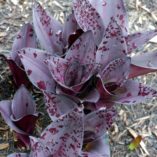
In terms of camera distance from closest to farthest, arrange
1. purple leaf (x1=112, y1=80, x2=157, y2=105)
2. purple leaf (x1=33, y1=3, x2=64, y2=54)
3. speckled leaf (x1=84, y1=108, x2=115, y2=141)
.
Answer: speckled leaf (x1=84, y1=108, x2=115, y2=141) → purple leaf (x1=112, y1=80, x2=157, y2=105) → purple leaf (x1=33, y1=3, x2=64, y2=54)

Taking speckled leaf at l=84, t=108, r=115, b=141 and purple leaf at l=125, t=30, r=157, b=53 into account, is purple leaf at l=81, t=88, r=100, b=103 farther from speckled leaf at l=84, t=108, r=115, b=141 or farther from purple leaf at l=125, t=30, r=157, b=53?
purple leaf at l=125, t=30, r=157, b=53

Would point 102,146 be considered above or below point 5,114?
below

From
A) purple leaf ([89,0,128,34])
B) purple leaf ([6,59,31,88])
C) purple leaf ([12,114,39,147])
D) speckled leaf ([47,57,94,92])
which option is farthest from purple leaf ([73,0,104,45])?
purple leaf ([12,114,39,147])

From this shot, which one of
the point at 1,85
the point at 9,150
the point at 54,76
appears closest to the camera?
the point at 54,76

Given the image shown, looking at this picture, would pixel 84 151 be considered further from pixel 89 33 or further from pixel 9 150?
pixel 89 33

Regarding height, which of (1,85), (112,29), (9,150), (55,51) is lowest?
(9,150)

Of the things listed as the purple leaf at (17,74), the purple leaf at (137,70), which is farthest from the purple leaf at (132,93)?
the purple leaf at (17,74)

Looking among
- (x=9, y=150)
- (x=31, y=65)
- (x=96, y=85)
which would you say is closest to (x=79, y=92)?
(x=96, y=85)
